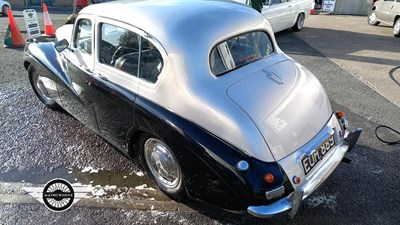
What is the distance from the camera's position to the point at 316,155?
7.61 feet

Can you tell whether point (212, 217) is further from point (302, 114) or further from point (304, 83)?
point (304, 83)

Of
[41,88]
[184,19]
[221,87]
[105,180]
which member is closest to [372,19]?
[184,19]

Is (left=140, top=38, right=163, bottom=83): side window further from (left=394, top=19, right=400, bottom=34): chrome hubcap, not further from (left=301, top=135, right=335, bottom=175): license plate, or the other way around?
(left=394, top=19, right=400, bottom=34): chrome hubcap

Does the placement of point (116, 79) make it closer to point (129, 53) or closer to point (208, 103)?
point (129, 53)

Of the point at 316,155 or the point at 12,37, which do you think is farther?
the point at 12,37

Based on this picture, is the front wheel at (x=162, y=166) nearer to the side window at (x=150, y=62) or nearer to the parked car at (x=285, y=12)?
the side window at (x=150, y=62)

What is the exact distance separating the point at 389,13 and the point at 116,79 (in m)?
11.1

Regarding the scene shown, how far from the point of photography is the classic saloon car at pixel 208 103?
2053mm

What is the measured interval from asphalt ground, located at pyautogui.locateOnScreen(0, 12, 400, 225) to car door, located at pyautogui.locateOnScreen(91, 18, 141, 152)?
1.62 ft

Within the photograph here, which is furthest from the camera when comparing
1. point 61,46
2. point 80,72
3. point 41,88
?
point 41,88

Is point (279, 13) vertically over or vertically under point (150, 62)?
under

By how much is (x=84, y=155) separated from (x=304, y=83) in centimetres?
261

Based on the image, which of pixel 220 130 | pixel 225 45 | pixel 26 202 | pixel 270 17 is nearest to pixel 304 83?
pixel 225 45

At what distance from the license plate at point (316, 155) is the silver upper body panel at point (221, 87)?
132mm
